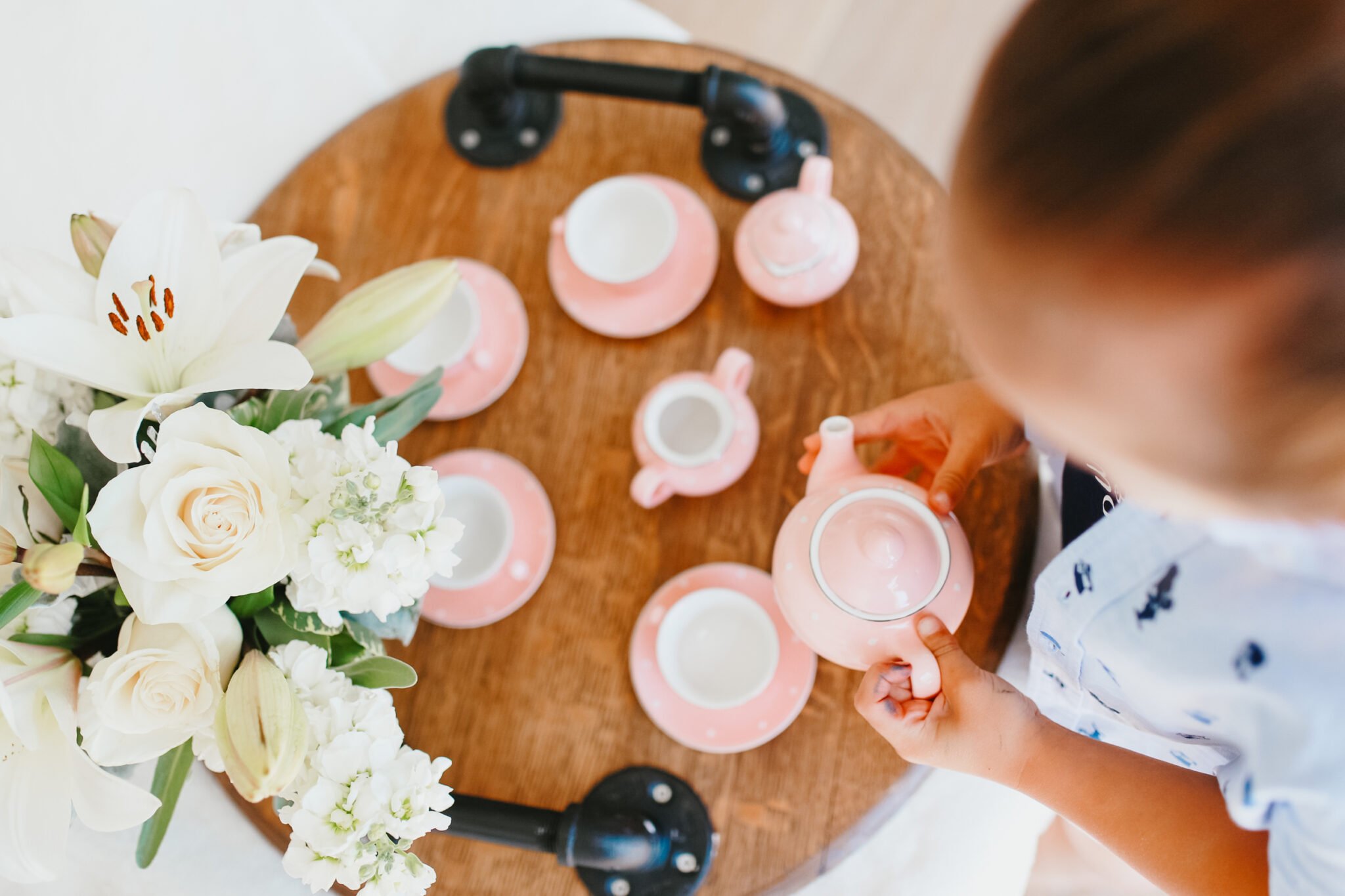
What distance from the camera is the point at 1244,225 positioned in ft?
0.93

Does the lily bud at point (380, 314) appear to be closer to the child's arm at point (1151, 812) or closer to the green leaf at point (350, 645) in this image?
the green leaf at point (350, 645)

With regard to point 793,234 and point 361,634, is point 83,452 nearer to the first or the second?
point 361,634

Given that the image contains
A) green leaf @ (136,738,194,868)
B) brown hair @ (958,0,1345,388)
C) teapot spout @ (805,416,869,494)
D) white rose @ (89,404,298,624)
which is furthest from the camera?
teapot spout @ (805,416,869,494)

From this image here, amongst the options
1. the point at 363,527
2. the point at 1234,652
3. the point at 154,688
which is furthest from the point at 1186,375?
the point at 154,688

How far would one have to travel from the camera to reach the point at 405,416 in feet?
1.77

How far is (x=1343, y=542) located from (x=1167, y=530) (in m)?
0.11

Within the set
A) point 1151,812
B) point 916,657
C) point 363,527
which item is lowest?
point 1151,812

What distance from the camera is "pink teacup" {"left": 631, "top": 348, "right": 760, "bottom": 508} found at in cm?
68

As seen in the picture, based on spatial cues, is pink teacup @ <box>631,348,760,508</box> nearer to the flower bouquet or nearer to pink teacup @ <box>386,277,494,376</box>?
pink teacup @ <box>386,277,494,376</box>

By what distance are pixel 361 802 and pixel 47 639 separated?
7.5 inches

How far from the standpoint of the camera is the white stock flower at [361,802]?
409mm

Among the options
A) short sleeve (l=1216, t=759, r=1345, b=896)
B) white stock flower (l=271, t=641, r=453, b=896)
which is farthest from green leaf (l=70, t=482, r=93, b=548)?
short sleeve (l=1216, t=759, r=1345, b=896)

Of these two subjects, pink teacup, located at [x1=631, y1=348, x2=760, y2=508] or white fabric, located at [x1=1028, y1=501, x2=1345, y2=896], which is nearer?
white fabric, located at [x1=1028, y1=501, x2=1345, y2=896]

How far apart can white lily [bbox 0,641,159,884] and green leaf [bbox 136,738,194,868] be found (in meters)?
0.06
